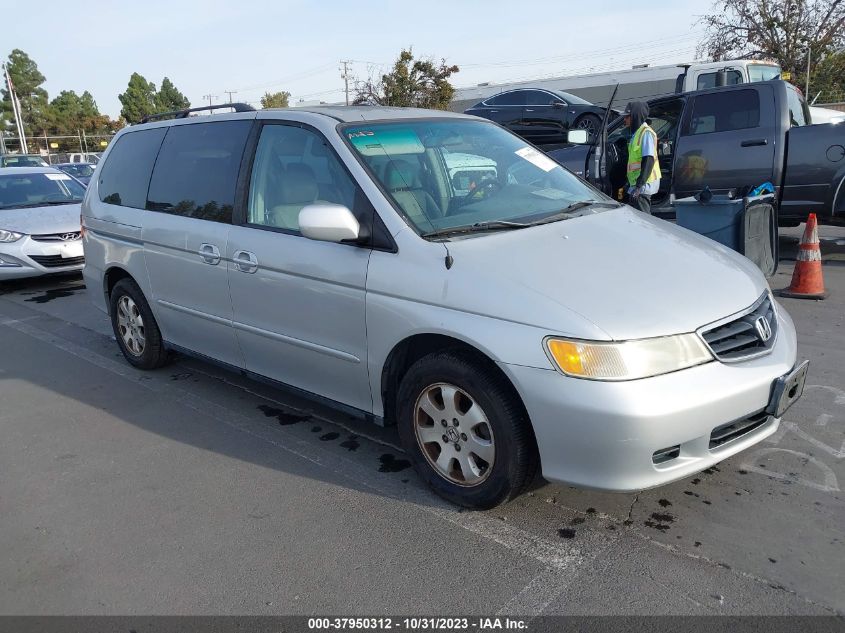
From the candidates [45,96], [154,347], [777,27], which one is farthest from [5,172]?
[45,96]

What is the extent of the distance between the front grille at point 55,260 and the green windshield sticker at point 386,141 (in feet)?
20.5

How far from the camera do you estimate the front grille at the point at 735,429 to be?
2.81 m

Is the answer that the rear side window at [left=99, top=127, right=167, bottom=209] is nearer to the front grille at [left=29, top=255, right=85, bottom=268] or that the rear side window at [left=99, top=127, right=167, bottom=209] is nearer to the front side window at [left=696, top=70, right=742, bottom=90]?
the front grille at [left=29, top=255, right=85, bottom=268]

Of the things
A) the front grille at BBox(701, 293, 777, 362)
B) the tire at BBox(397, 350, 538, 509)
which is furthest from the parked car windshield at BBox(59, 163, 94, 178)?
the front grille at BBox(701, 293, 777, 362)

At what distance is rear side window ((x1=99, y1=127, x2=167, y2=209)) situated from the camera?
5.00 m

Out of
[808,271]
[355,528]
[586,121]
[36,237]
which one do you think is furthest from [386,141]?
[586,121]

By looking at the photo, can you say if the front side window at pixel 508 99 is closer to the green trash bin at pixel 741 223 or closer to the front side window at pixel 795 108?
the front side window at pixel 795 108

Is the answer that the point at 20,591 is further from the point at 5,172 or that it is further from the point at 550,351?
the point at 5,172

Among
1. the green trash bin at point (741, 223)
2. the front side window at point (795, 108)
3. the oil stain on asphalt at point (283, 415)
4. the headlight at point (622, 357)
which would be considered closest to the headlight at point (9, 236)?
the oil stain on asphalt at point (283, 415)

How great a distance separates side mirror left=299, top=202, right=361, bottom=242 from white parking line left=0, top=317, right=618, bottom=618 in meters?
1.26

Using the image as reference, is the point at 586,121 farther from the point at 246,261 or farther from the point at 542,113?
the point at 246,261

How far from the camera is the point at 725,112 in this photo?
8133 mm

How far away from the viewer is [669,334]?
2.69 m

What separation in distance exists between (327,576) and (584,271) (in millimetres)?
1665
